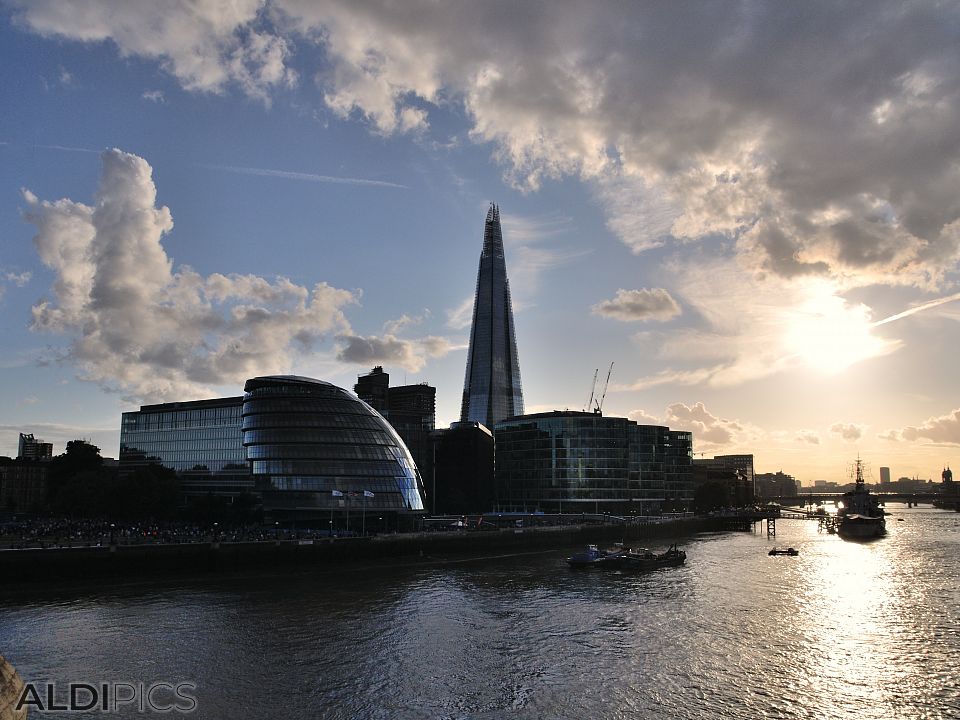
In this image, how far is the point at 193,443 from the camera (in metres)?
141

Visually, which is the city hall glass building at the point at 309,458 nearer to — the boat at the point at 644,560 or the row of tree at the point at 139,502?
the row of tree at the point at 139,502

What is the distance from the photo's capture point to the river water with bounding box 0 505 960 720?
37031 millimetres

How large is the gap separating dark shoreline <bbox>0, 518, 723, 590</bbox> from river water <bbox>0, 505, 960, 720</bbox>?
A: 3571mm

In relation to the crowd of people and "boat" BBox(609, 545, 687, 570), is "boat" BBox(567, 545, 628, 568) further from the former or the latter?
the crowd of people

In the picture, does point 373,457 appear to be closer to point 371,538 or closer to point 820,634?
point 371,538

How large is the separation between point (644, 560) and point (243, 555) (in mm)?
50756

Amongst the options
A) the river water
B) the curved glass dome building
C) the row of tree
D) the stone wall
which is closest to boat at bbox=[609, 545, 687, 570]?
the river water

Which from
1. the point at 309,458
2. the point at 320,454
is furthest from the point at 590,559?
the point at 309,458

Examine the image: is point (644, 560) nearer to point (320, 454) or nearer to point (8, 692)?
point (320, 454)

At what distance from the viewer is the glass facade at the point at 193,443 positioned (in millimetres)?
130875

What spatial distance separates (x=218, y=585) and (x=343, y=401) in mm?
53542

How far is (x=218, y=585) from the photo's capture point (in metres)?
71.2

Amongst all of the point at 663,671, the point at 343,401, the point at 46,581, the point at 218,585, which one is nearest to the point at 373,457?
the point at 343,401

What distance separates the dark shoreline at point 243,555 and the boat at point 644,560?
2084cm
